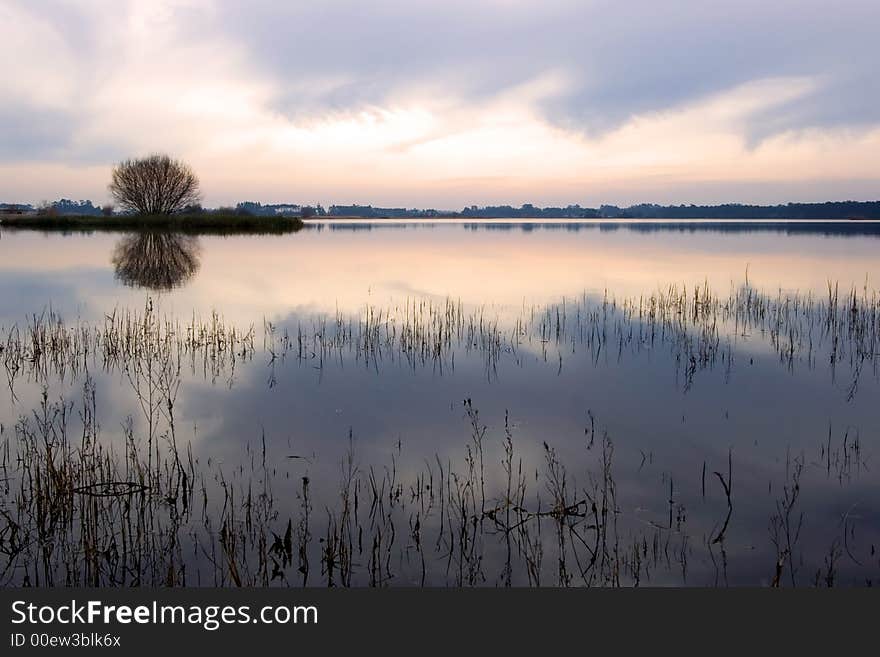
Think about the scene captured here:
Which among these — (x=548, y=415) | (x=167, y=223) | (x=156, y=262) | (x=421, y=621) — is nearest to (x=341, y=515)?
(x=421, y=621)

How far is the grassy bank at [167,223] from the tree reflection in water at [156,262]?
56.3 ft

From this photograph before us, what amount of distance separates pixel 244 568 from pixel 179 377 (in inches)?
217

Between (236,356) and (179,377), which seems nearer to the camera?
(179,377)

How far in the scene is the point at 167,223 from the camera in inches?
2227

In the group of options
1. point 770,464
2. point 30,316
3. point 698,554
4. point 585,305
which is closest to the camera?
point 698,554

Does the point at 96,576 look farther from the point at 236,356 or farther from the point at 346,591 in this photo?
the point at 236,356

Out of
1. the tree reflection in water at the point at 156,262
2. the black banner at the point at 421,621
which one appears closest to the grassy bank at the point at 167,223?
the tree reflection in water at the point at 156,262

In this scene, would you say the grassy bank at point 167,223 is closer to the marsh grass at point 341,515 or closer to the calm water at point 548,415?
the calm water at point 548,415

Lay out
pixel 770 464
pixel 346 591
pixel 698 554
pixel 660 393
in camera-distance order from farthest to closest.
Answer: pixel 660 393 → pixel 770 464 → pixel 698 554 → pixel 346 591

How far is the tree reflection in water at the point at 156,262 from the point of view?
20.9 meters

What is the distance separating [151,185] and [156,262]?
37.6 meters

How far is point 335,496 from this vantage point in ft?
18.1

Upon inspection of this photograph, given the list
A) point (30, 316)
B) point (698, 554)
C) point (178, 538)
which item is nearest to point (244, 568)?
point (178, 538)

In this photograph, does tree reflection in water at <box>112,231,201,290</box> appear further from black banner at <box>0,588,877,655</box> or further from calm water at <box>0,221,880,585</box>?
black banner at <box>0,588,877,655</box>
